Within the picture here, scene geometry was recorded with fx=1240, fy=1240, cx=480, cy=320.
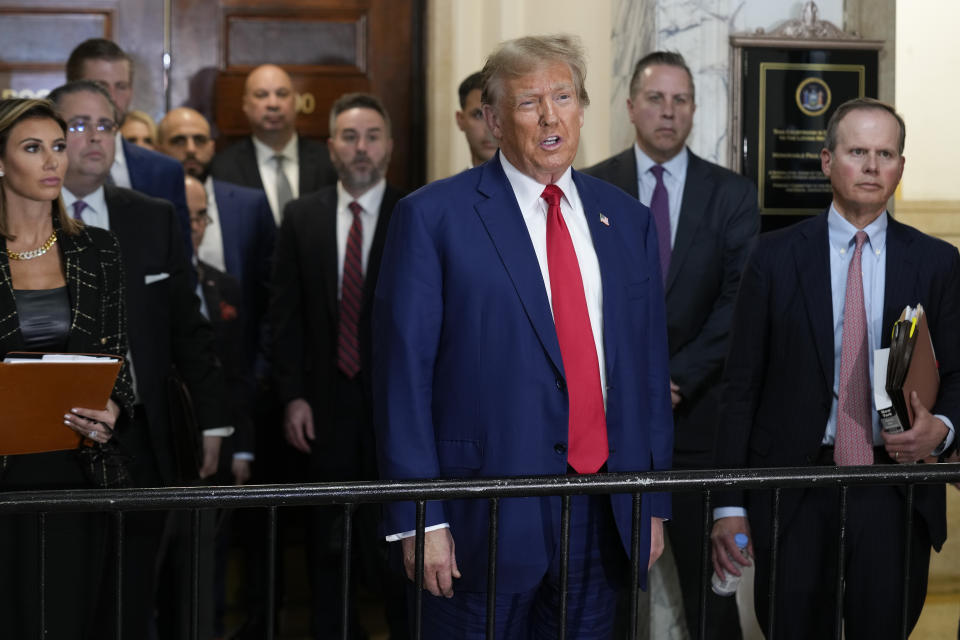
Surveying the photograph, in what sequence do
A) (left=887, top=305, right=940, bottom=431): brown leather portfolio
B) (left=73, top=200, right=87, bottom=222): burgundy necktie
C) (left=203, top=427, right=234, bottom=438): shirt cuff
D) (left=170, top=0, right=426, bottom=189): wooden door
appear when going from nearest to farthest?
(left=887, top=305, right=940, bottom=431): brown leather portfolio, (left=73, top=200, right=87, bottom=222): burgundy necktie, (left=203, top=427, right=234, bottom=438): shirt cuff, (left=170, top=0, right=426, bottom=189): wooden door

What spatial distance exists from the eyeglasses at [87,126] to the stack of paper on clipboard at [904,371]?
2.46m

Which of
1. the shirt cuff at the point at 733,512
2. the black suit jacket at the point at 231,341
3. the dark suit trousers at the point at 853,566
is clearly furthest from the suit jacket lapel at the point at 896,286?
the black suit jacket at the point at 231,341

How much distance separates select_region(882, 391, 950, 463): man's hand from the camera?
9.87 ft

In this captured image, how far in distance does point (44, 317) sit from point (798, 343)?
1989 millimetres

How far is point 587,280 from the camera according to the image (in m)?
2.75

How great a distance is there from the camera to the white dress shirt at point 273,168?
19.2 feet

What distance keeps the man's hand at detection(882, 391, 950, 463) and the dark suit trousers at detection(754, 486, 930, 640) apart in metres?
0.10

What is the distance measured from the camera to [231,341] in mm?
4867

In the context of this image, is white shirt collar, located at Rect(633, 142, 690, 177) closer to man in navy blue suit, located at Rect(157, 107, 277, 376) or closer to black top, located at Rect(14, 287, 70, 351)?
man in navy blue suit, located at Rect(157, 107, 277, 376)

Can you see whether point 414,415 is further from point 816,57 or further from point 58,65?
point 58,65

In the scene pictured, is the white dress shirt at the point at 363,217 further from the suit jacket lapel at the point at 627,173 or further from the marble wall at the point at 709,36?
the marble wall at the point at 709,36

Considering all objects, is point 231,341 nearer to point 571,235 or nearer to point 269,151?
point 269,151

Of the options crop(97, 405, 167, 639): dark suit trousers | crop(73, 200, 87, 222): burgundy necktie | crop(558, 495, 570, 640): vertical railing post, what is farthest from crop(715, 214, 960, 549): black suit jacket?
crop(73, 200, 87, 222): burgundy necktie

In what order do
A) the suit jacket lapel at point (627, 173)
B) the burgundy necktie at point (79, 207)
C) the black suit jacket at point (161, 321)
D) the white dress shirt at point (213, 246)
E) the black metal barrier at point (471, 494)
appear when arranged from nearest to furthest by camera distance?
the black metal barrier at point (471, 494) < the black suit jacket at point (161, 321) < the burgundy necktie at point (79, 207) < the suit jacket lapel at point (627, 173) < the white dress shirt at point (213, 246)
